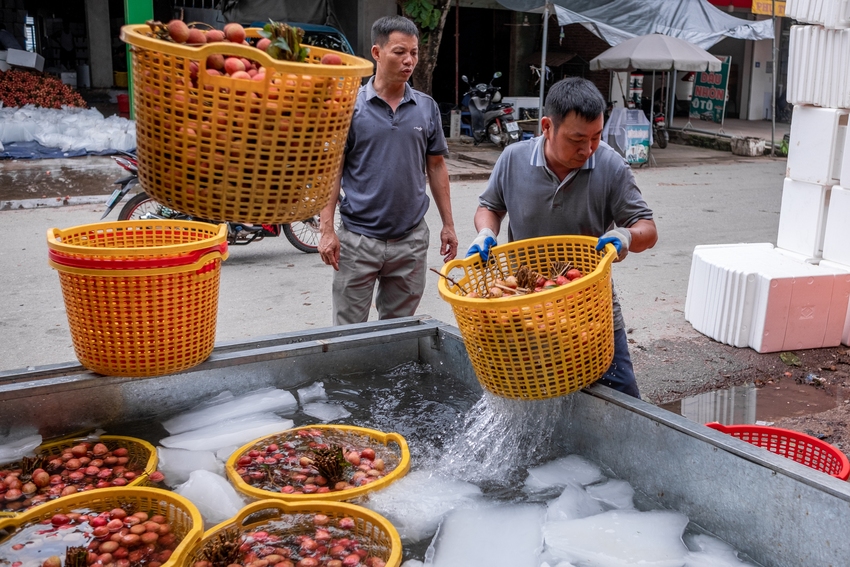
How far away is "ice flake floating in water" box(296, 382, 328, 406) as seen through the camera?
11.9 feet

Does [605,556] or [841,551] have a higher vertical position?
[841,551]

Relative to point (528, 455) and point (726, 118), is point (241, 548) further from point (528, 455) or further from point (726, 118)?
point (726, 118)

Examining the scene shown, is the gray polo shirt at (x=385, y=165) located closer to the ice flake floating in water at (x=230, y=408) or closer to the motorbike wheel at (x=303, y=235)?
the ice flake floating in water at (x=230, y=408)

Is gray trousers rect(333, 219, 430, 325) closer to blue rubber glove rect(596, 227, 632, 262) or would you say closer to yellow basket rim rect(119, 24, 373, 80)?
blue rubber glove rect(596, 227, 632, 262)

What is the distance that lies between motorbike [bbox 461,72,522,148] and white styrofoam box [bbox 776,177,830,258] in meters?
10.8

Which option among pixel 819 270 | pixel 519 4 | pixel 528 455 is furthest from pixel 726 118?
pixel 528 455

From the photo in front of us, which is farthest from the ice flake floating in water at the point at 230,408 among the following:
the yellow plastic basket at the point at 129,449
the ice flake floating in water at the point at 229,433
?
the yellow plastic basket at the point at 129,449

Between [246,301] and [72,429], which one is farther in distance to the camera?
[246,301]

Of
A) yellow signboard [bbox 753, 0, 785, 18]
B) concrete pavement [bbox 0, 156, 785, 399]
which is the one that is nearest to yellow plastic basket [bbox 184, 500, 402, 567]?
concrete pavement [bbox 0, 156, 785, 399]

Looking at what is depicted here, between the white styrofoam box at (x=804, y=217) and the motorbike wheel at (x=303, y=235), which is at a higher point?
the white styrofoam box at (x=804, y=217)

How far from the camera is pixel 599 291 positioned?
273 cm

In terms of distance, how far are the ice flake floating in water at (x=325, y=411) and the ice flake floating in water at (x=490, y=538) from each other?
34.7 inches

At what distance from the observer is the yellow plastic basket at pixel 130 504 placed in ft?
8.37

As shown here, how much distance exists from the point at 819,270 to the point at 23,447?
5.17 metres
